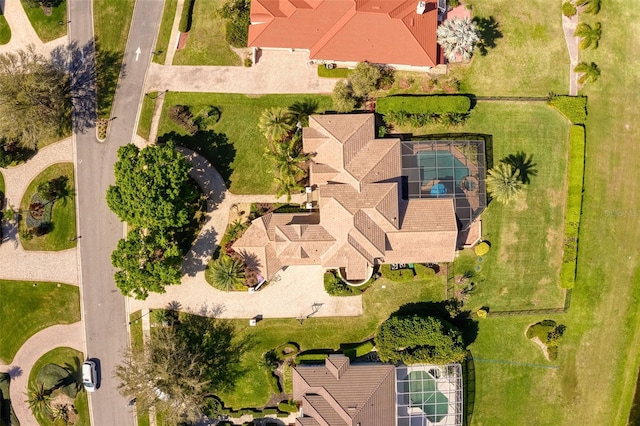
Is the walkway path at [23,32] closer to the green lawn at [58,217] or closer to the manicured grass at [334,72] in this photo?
the green lawn at [58,217]

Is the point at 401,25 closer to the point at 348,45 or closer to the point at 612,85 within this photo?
the point at 348,45

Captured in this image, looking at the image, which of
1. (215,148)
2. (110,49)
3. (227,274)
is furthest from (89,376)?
(110,49)

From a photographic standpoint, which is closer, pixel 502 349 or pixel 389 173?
pixel 389 173

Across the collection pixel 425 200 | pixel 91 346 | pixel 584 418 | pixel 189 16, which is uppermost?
pixel 189 16

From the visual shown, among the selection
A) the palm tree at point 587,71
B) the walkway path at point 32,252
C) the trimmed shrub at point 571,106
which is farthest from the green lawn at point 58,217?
the palm tree at point 587,71

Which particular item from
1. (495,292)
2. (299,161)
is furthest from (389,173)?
(495,292)

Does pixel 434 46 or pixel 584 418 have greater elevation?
pixel 434 46
